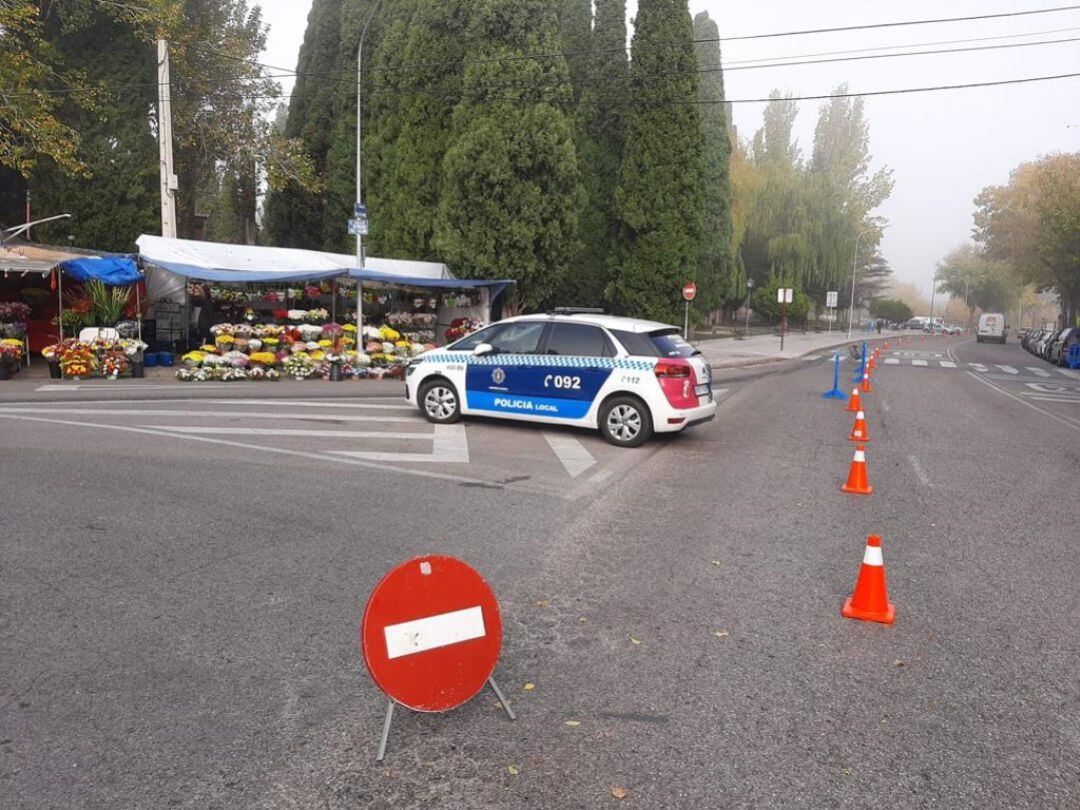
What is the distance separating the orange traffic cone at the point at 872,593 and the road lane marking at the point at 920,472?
179 inches

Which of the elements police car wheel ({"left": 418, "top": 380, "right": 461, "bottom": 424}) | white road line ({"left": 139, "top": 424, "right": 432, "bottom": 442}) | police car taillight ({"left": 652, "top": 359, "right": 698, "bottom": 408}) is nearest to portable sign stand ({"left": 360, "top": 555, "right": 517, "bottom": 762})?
police car taillight ({"left": 652, "top": 359, "right": 698, "bottom": 408})

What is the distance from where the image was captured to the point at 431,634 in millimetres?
3471

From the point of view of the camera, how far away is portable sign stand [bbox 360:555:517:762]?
332cm

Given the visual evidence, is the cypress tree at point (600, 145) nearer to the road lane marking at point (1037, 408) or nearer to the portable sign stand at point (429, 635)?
the road lane marking at point (1037, 408)

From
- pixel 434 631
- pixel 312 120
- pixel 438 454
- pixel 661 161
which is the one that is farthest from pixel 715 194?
pixel 434 631

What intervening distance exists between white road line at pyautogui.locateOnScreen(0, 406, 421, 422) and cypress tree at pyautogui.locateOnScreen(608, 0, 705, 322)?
20.5 metres

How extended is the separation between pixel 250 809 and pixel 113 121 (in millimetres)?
29723

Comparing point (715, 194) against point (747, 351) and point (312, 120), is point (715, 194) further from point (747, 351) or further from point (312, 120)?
point (312, 120)

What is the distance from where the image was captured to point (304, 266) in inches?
896

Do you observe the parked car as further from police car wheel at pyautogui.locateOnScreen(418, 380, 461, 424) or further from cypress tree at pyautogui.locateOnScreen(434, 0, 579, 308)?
police car wheel at pyautogui.locateOnScreen(418, 380, 461, 424)

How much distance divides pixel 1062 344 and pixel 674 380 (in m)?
34.0

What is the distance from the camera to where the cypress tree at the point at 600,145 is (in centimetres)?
3491

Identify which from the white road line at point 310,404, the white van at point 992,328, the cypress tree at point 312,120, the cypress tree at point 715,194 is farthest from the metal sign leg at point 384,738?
the white van at point 992,328

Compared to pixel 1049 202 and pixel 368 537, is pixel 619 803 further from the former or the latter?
pixel 1049 202
